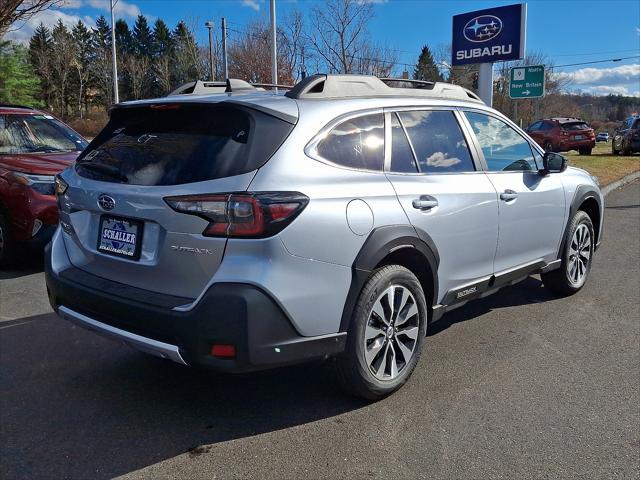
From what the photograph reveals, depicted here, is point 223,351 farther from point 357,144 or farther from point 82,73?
point 82,73

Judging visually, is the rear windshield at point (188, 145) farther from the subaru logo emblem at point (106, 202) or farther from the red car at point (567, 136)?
the red car at point (567, 136)

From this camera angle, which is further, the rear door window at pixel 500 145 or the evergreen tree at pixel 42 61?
the evergreen tree at pixel 42 61

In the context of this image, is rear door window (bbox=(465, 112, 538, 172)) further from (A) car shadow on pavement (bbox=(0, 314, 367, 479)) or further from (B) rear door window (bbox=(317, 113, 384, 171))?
(A) car shadow on pavement (bbox=(0, 314, 367, 479))

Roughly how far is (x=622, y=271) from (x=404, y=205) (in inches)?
167

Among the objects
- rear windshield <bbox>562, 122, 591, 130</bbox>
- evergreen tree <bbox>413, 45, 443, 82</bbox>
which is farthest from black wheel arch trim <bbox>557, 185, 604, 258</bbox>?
evergreen tree <bbox>413, 45, 443, 82</bbox>

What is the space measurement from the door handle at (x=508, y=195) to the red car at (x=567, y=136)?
22.3 m

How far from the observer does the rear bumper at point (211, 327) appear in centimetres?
273

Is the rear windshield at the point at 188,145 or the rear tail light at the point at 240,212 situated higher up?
the rear windshield at the point at 188,145

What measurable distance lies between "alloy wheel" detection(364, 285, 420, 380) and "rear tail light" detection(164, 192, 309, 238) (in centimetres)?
86

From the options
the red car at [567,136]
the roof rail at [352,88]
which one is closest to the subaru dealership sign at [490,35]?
the roof rail at [352,88]

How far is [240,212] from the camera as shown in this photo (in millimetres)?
2754

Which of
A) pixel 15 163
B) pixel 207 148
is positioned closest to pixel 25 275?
pixel 15 163

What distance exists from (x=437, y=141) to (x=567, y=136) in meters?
23.4

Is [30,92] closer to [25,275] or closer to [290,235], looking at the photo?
[25,275]
